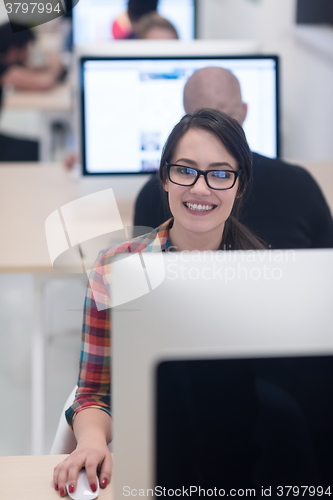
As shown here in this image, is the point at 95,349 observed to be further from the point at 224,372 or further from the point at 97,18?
the point at 97,18

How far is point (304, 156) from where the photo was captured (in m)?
2.76

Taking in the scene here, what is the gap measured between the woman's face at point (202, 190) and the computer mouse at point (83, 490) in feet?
1.26

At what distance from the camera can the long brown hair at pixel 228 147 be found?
0.88 metres

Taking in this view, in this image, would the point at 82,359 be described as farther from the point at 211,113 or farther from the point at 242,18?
the point at 242,18

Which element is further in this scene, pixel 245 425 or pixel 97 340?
pixel 97 340

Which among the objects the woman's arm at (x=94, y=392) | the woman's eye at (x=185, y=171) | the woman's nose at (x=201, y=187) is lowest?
the woman's arm at (x=94, y=392)

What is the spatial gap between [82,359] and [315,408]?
50cm

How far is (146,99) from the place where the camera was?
5.50ft

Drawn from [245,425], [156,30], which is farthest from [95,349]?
[156,30]

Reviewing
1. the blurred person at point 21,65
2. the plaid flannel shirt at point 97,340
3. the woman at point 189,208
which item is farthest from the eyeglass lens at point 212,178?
the blurred person at point 21,65

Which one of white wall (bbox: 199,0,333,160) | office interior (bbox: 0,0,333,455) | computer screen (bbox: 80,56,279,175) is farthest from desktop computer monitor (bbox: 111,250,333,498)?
white wall (bbox: 199,0,333,160)

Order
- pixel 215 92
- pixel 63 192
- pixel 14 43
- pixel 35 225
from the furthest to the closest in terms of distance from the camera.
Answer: pixel 14 43 → pixel 63 192 → pixel 35 225 → pixel 215 92

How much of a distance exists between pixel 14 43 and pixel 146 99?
1760 mm

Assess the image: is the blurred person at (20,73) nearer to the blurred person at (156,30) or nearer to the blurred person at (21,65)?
the blurred person at (21,65)
